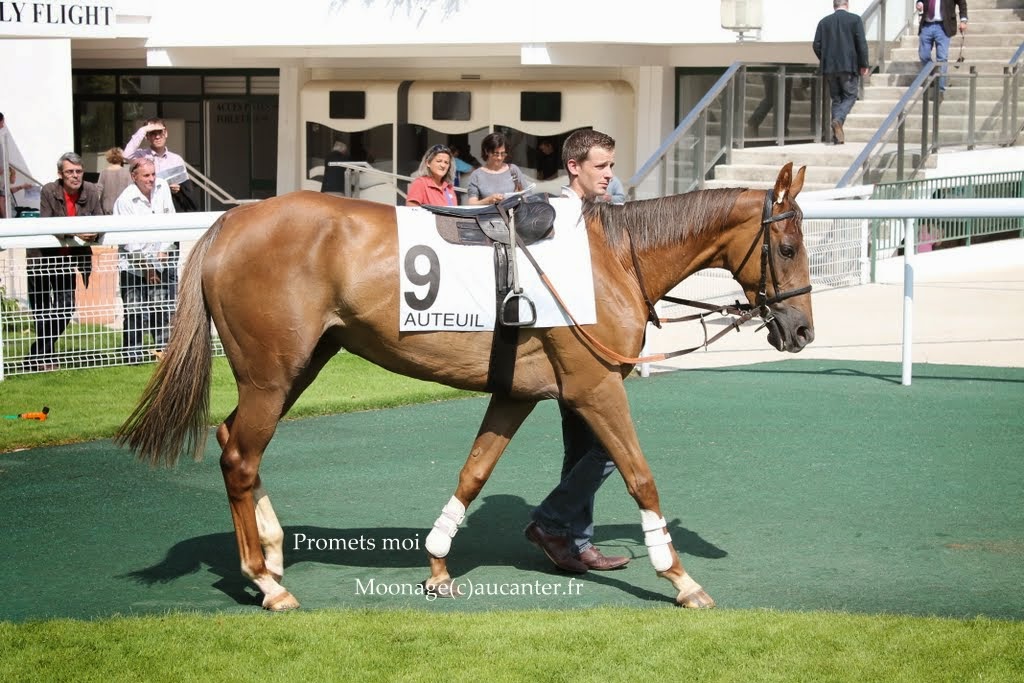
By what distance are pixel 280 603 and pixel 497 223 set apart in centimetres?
164

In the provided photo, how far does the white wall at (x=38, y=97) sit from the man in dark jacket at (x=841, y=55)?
31.9 feet

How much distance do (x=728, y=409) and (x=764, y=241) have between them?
137 inches

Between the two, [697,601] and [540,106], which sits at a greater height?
[540,106]

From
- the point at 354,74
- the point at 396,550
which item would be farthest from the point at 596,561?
the point at 354,74

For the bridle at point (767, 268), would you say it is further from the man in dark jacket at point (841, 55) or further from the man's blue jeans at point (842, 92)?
the man's blue jeans at point (842, 92)

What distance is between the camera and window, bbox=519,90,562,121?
19.9 meters

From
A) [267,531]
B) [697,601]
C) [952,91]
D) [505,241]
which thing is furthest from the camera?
[952,91]

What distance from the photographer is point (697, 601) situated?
505 centimetres

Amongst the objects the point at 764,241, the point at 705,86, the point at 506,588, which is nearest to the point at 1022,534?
the point at 764,241

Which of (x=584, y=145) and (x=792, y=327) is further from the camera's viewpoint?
(x=584, y=145)

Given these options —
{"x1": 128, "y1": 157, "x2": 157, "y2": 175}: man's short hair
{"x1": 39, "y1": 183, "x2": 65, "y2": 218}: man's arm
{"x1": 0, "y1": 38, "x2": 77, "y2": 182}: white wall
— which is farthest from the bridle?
{"x1": 0, "y1": 38, "x2": 77, "y2": 182}: white wall

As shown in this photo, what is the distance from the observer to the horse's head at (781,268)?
5164mm

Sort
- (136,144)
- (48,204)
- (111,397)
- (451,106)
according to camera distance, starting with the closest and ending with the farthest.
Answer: (111,397) < (48,204) < (136,144) < (451,106)

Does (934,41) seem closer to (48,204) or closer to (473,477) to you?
(48,204)
